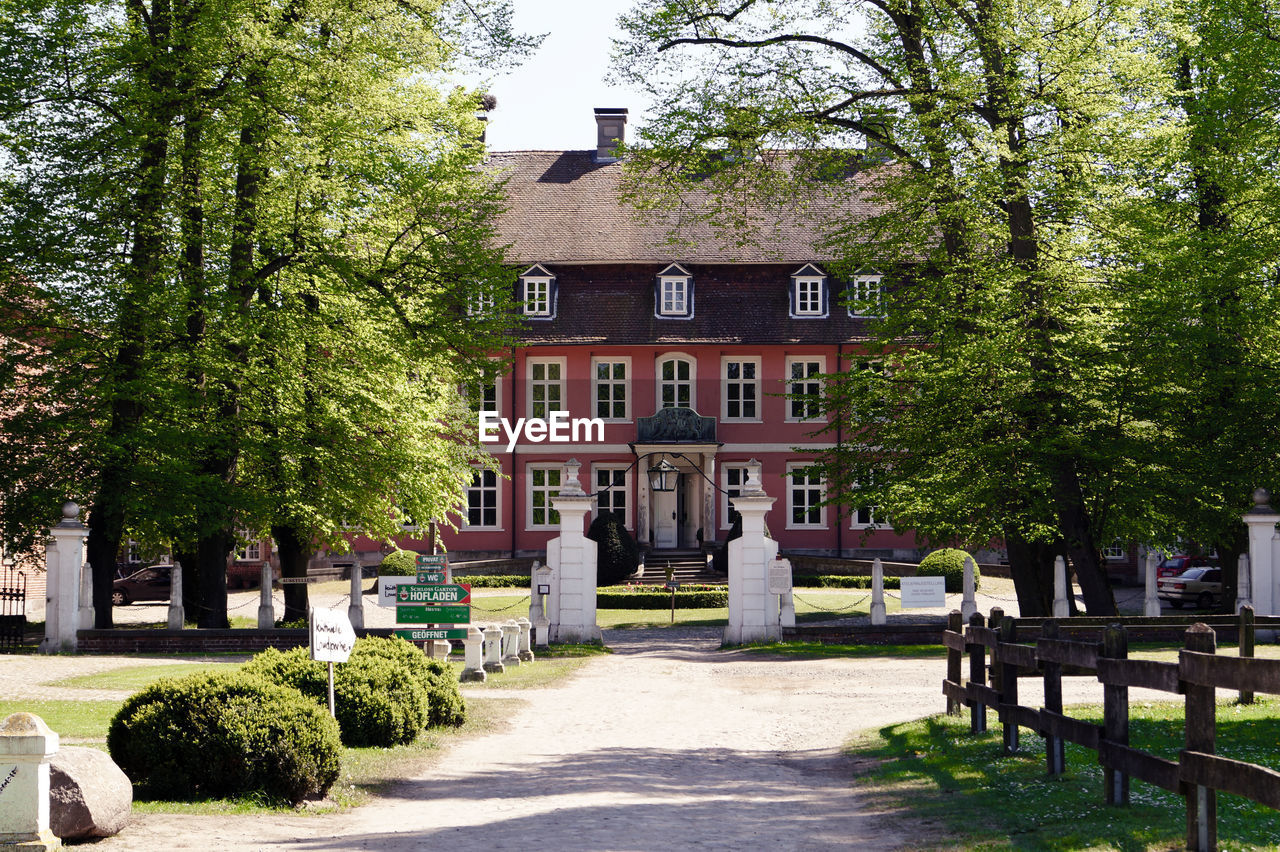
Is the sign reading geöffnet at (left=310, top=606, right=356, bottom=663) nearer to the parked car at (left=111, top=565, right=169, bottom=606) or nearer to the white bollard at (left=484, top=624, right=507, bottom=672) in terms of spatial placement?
the white bollard at (left=484, top=624, right=507, bottom=672)

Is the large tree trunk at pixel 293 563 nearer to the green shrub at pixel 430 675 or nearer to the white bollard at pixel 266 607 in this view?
the white bollard at pixel 266 607

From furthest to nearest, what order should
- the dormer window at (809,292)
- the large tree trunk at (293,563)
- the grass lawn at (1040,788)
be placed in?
the dormer window at (809,292), the large tree trunk at (293,563), the grass lawn at (1040,788)

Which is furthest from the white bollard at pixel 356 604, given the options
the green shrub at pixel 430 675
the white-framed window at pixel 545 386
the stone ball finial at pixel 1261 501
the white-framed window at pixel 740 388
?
the white-framed window at pixel 740 388

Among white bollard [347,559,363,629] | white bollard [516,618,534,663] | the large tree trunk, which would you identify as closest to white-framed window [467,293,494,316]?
the large tree trunk

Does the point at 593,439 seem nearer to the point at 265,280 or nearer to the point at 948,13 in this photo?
the point at 265,280

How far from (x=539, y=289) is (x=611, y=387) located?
161 inches

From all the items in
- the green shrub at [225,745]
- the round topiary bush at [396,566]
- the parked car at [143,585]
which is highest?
the green shrub at [225,745]

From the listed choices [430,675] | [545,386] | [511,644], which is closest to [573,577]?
[511,644]

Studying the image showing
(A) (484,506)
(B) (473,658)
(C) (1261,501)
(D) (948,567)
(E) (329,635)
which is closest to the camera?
(E) (329,635)

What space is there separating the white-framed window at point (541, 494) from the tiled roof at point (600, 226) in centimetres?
712

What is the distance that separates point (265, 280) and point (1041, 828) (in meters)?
19.0

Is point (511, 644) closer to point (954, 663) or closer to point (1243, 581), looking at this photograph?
point (954, 663)

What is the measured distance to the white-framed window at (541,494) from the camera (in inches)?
1670

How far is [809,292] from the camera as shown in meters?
42.2
